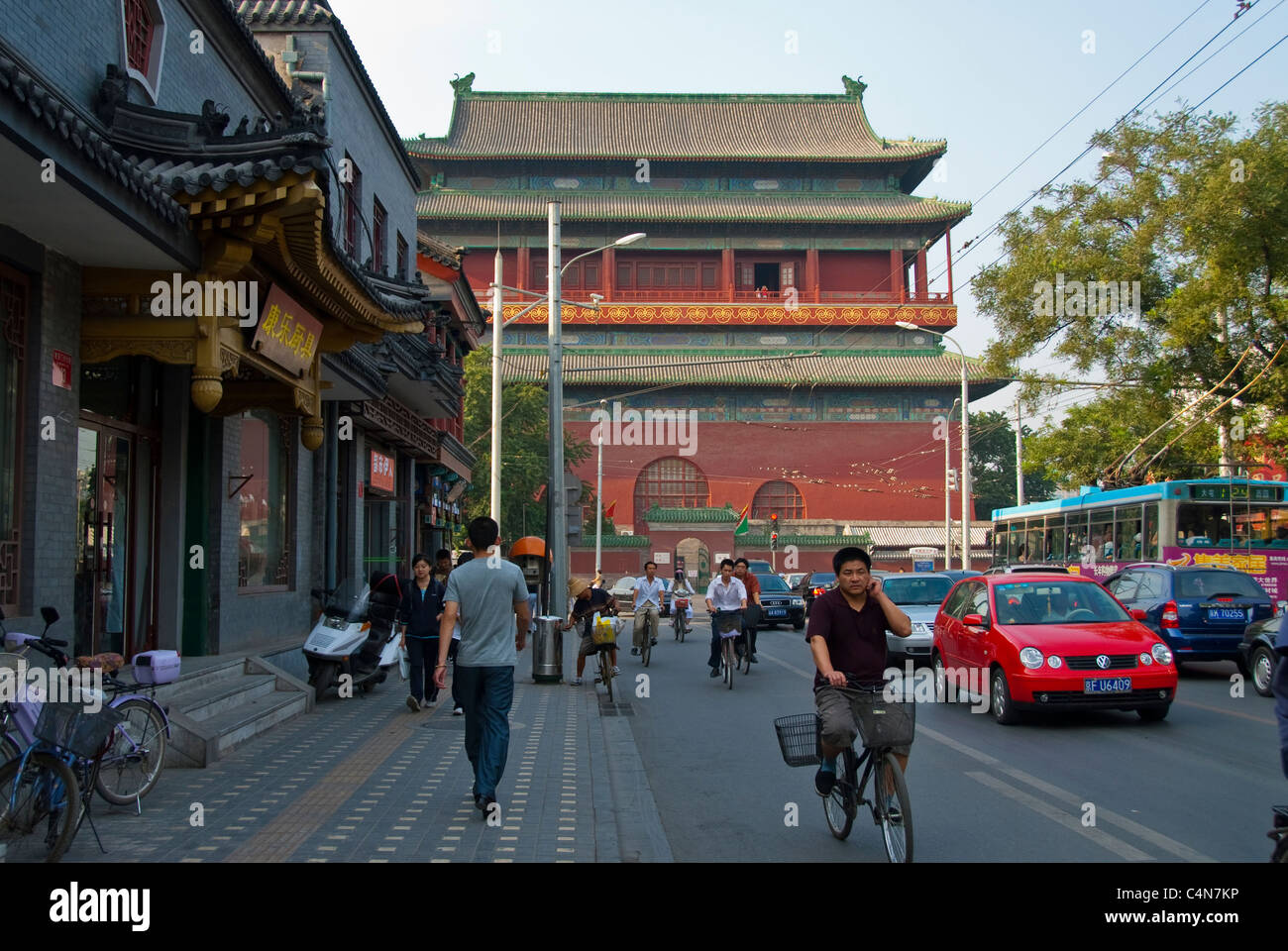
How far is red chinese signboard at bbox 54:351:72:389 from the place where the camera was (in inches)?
356

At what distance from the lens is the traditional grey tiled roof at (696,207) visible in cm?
5272

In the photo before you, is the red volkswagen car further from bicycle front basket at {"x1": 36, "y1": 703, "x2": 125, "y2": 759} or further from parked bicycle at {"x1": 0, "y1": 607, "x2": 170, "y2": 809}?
bicycle front basket at {"x1": 36, "y1": 703, "x2": 125, "y2": 759}

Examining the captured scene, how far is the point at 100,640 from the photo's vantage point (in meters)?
11.2

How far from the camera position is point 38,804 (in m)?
5.95

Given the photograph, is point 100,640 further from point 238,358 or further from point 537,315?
point 537,315

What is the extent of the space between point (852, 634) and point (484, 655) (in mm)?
2331

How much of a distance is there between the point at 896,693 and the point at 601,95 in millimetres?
57577

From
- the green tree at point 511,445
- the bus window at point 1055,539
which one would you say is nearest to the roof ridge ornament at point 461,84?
the green tree at point 511,445

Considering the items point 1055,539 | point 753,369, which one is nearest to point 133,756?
point 1055,539

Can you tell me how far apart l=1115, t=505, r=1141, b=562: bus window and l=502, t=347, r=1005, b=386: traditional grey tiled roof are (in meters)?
28.1

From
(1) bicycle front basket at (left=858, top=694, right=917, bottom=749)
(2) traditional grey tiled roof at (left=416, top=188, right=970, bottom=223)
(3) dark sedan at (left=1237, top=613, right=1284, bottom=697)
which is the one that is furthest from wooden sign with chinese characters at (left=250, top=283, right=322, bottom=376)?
(2) traditional grey tiled roof at (left=416, top=188, right=970, bottom=223)

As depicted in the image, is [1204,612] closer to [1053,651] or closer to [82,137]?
[1053,651]

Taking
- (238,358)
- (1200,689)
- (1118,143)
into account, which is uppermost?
(1118,143)
